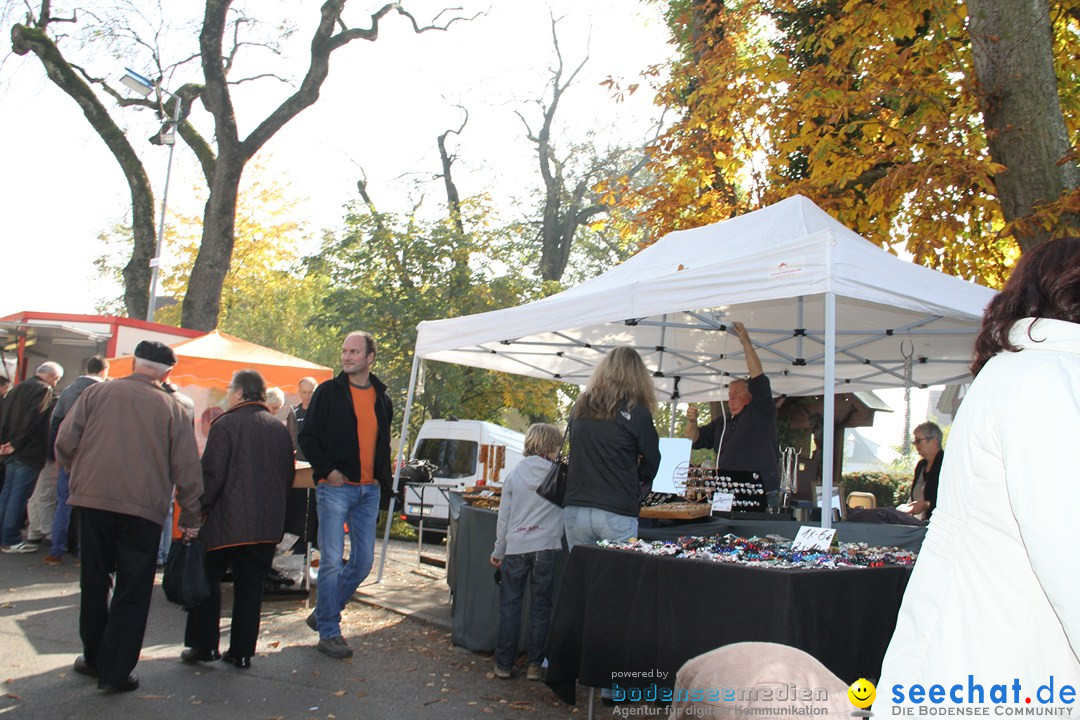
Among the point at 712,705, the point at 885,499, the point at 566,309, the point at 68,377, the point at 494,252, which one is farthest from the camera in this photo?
the point at 494,252

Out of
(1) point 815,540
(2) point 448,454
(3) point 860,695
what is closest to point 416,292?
(2) point 448,454

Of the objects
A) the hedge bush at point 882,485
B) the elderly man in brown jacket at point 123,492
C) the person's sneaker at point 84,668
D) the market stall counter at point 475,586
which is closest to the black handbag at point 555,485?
the market stall counter at point 475,586

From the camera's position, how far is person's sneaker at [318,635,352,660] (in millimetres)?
6250

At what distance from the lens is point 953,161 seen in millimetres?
7984

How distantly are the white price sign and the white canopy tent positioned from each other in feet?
3.10

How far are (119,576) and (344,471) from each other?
1.56 metres

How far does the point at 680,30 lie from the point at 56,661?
1132cm

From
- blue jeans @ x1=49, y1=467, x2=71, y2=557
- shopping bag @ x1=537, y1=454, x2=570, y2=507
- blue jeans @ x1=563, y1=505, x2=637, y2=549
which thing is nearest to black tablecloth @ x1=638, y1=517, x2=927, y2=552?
blue jeans @ x1=563, y1=505, x2=637, y2=549

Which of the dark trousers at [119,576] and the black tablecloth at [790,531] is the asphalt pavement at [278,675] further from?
the black tablecloth at [790,531]

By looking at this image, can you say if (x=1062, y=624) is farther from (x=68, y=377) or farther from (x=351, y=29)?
(x=351, y=29)

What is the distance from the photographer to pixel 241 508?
222 inches

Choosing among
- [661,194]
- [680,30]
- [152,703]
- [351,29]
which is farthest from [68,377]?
[152,703]

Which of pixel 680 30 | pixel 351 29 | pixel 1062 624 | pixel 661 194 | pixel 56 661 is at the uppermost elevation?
pixel 351 29

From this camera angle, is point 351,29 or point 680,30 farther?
point 351,29
